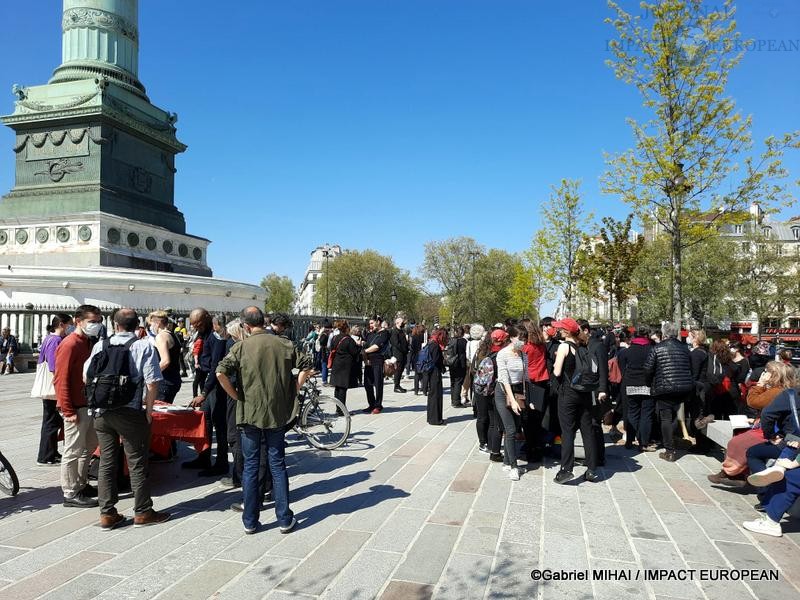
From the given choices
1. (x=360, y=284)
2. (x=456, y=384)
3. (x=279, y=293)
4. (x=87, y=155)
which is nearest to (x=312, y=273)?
(x=279, y=293)

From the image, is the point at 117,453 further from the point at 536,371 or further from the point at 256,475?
the point at 536,371

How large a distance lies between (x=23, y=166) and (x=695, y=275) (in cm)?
4599

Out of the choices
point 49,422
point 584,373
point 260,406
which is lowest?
point 49,422

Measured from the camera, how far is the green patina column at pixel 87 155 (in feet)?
90.7

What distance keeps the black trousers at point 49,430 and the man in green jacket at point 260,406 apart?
11.2 ft

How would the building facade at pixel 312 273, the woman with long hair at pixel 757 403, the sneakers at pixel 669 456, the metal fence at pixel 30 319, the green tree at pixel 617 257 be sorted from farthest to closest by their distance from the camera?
the building facade at pixel 312 273
the green tree at pixel 617 257
the metal fence at pixel 30 319
the sneakers at pixel 669 456
the woman with long hair at pixel 757 403

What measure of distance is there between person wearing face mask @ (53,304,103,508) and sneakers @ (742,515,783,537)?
6209 mm

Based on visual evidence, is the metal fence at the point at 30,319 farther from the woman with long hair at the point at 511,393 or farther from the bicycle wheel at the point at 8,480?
the bicycle wheel at the point at 8,480

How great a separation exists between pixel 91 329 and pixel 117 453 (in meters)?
2.50

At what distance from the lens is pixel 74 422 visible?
17.6 feet

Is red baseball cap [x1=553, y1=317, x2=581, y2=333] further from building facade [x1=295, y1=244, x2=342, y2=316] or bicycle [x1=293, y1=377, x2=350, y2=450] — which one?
building facade [x1=295, y1=244, x2=342, y2=316]

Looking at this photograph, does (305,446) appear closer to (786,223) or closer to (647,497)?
(647,497)

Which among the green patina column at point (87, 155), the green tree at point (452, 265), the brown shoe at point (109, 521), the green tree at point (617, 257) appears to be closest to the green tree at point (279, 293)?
the green tree at point (452, 265)

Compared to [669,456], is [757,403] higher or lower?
higher
